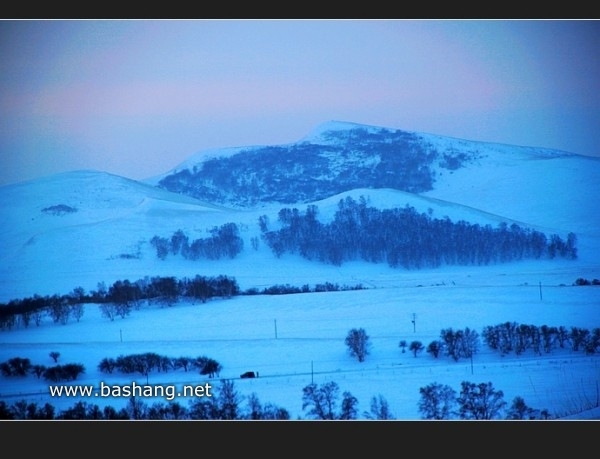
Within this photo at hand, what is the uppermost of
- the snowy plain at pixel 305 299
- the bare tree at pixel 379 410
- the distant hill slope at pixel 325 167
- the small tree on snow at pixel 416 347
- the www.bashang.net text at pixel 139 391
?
the distant hill slope at pixel 325 167

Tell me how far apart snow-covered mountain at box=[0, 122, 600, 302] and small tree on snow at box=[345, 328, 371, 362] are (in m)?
3.40

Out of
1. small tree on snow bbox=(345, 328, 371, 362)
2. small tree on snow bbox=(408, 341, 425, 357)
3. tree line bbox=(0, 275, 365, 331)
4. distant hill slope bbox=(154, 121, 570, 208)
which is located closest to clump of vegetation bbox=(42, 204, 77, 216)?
distant hill slope bbox=(154, 121, 570, 208)

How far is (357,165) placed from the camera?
20859mm

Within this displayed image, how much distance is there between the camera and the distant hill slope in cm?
1959

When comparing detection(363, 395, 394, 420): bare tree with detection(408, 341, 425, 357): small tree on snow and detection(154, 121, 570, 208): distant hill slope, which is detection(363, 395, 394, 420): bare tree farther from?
detection(154, 121, 570, 208): distant hill slope

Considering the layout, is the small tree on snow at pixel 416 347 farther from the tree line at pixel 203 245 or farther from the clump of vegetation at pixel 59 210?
the clump of vegetation at pixel 59 210

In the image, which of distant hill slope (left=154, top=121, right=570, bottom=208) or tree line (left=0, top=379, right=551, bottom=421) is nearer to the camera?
tree line (left=0, top=379, right=551, bottom=421)

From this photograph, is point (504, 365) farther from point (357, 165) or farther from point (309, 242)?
point (357, 165)

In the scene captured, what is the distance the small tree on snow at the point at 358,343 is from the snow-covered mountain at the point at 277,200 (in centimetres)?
340

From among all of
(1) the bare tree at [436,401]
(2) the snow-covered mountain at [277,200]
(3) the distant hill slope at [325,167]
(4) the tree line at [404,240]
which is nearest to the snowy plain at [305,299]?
(2) the snow-covered mountain at [277,200]

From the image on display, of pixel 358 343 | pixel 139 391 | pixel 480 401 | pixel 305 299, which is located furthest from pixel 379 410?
pixel 305 299

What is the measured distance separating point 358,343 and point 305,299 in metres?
2.38

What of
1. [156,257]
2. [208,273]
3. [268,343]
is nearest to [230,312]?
[268,343]

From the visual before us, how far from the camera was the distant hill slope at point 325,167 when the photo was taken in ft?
64.3
